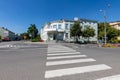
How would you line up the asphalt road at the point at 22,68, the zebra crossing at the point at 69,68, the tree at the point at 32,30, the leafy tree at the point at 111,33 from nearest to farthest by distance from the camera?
1. the asphalt road at the point at 22,68
2. the zebra crossing at the point at 69,68
3. the leafy tree at the point at 111,33
4. the tree at the point at 32,30

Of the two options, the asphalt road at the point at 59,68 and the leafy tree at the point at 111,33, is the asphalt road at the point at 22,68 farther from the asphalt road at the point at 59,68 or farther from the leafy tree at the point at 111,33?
the leafy tree at the point at 111,33

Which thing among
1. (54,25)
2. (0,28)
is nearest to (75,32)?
(54,25)

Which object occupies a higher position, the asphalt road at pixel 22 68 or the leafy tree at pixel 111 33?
the leafy tree at pixel 111 33

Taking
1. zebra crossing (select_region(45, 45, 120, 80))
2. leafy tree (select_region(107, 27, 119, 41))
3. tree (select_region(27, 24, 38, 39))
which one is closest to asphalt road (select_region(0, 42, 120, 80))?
zebra crossing (select_region(45, 45, 120, 80))

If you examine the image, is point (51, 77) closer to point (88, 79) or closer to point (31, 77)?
point (31, 77)

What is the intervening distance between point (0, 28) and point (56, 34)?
60.9 meters

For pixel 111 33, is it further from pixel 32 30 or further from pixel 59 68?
pixel 59 68

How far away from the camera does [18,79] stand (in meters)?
4.98

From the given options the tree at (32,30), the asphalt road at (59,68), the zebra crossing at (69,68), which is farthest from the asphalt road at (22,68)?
the tree at (32,30)

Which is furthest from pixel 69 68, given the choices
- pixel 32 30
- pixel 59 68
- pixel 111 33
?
pixel 32 30

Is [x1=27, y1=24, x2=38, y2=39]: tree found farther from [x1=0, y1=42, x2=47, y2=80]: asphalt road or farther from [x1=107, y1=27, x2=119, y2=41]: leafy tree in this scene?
[x1=0, y1=42, x2=47, y2=80]: asphalt road

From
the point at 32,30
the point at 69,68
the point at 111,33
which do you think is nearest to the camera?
the point at 69,68

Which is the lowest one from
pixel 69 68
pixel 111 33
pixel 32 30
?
pixel 69 68

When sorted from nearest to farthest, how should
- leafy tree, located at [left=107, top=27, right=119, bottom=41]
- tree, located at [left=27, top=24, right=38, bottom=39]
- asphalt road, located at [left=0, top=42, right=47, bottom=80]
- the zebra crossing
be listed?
asphalt road, located at [left=0, top=42, right=47, bottom=80] → the zebra crossing → leafy tree, located at [left=107, top=27, right=119, bottom=41] → tree, located at [left=27, top=24, right=38, bottom=39]
